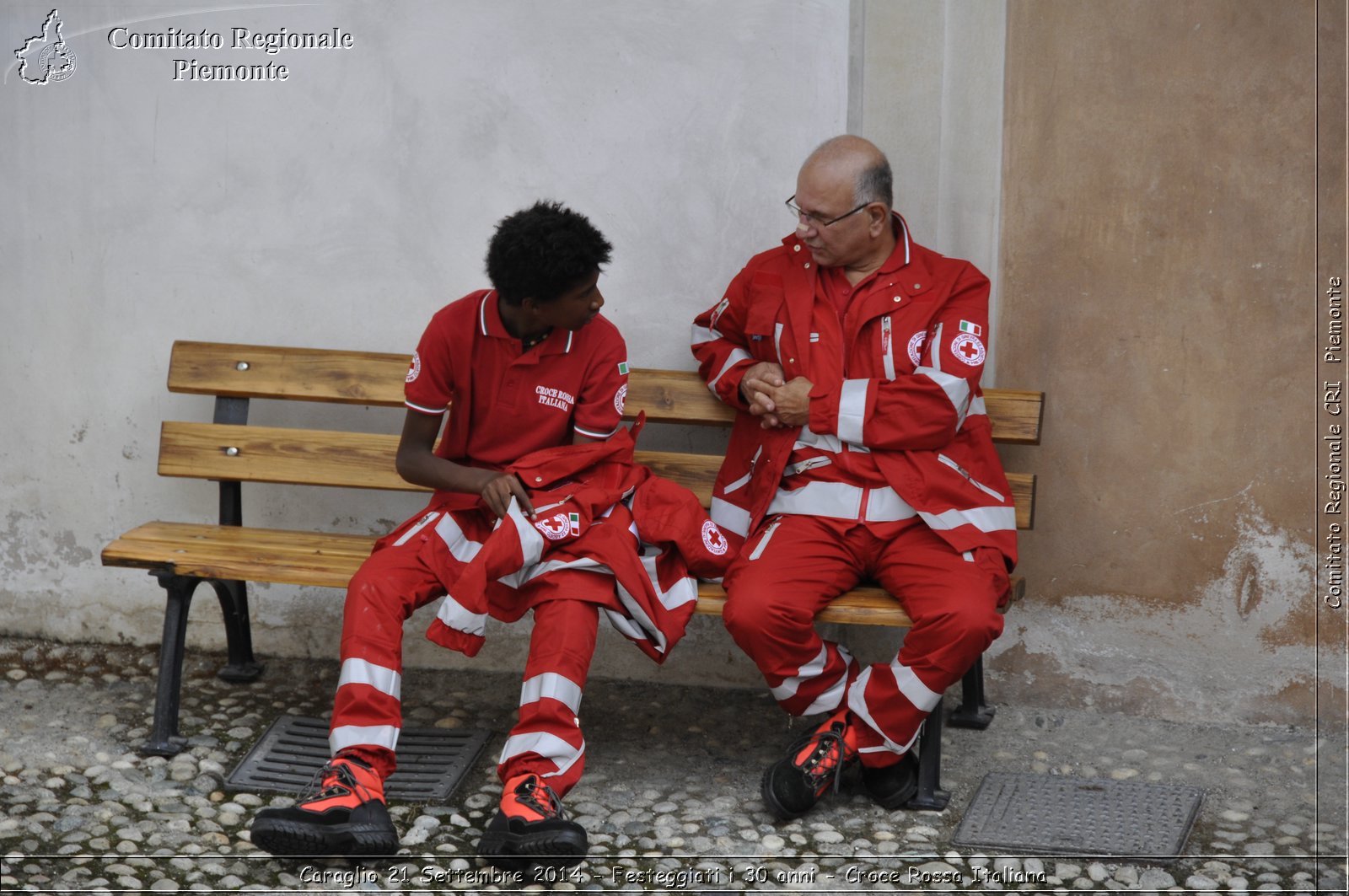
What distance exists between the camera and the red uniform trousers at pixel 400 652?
11.5ft

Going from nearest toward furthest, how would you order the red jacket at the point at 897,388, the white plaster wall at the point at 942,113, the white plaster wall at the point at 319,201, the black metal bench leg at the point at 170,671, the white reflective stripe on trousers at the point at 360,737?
the white reflective stripe on trousers at the point at 360,737 < the red jacket at the point at 897,388 < the black metal bench leg at the point at 170,671 < the white plaster wall at the point at 942,113 < the white plaster wall at the point at 319,201

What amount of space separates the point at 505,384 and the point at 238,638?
4.94ft

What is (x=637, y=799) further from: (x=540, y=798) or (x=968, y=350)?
(x=968, y=350)

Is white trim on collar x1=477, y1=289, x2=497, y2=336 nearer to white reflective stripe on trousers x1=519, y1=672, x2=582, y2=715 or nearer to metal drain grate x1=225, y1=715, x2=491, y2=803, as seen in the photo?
white reflective stripe on trousers x1=519, y1=672, x2=582, y2=715

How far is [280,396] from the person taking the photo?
15.1 feet

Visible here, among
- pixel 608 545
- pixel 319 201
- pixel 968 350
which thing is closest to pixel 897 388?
pixel 968 350

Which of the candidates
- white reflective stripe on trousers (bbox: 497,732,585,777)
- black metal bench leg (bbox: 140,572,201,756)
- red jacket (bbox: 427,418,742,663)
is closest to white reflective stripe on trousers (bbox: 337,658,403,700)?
red jacket (bbox: 427,418,742,663)

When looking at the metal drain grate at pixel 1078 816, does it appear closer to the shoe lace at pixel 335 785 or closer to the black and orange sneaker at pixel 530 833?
the black and orange sneaker at pixel 530 833

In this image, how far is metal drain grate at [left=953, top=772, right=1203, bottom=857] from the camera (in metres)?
3.58

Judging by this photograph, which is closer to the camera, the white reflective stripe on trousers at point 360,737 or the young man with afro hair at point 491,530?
the young man with afro hair at point 491,530

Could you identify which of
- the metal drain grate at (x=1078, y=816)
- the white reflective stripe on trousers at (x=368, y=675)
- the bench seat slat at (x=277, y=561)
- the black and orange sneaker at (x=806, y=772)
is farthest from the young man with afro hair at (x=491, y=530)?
the metal drain grate at (x=1078, y=816)

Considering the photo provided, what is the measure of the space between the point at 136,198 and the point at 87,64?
48 centimetres

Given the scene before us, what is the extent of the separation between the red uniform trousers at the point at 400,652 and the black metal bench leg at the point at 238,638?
1.01 meters

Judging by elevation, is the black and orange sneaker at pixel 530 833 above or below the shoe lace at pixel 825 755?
below
